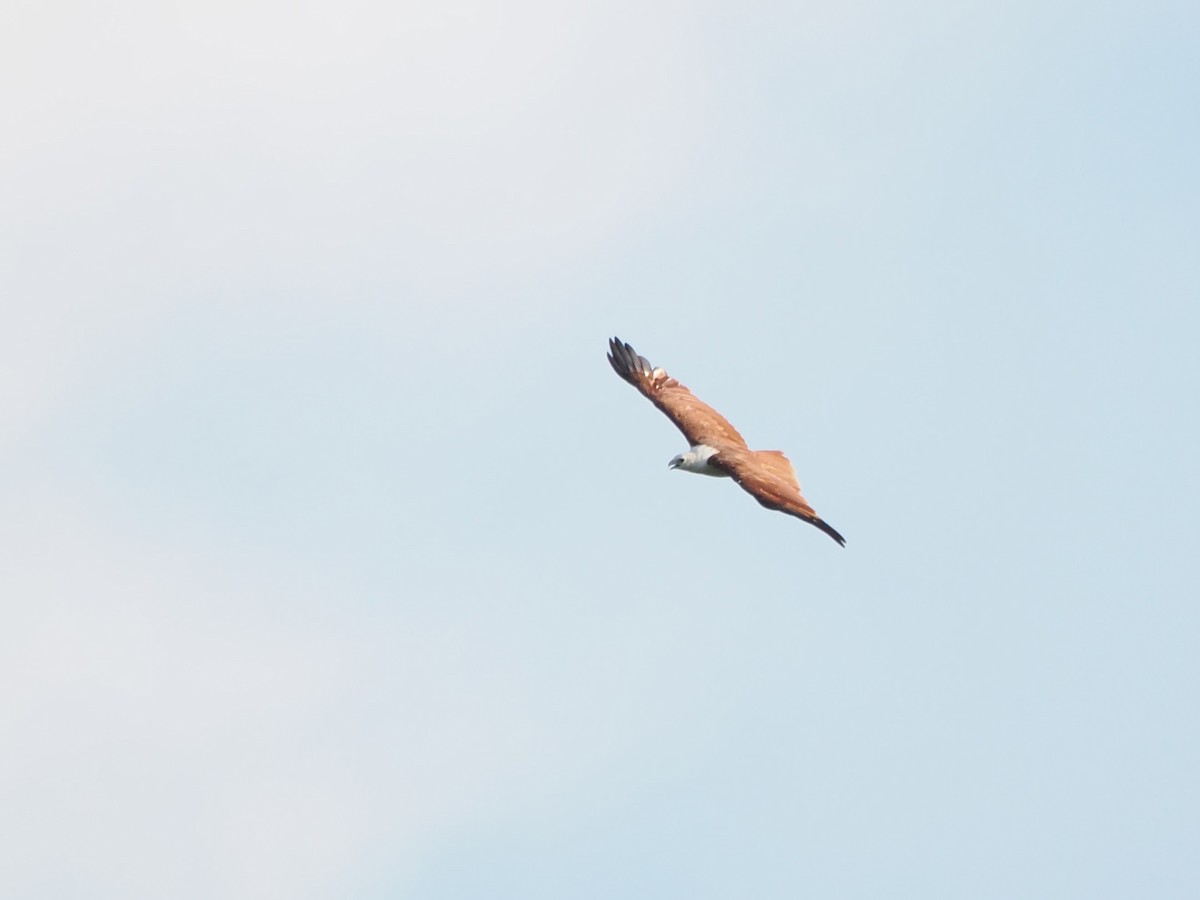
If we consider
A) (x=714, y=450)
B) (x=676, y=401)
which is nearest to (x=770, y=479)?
(x=714, y=450)

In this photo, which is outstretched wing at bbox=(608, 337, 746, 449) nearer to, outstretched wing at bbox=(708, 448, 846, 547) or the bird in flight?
the bird in flight

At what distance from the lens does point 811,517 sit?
38.0 meters

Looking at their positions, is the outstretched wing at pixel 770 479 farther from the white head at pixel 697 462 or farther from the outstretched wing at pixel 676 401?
the outstretched wing at pixel 676 401

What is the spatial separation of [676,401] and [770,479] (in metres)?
7.94

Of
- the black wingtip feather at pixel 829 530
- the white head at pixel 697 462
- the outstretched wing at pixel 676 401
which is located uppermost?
the outstretched wing at pixel 676 401

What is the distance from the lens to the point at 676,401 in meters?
49.2

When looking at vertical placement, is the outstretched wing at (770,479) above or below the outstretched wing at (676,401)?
below

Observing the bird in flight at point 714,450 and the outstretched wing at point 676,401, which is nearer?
the bird in flight at point 714,450

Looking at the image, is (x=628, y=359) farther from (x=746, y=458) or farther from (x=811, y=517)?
(x=811, y=517)

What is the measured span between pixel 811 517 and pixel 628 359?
44.6 feet

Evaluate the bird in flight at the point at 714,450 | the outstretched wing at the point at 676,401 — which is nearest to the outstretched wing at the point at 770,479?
the bird in flight at the point at 714,450

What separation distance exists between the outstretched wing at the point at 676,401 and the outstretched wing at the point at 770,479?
71.9 inches

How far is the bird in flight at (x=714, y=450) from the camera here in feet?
130

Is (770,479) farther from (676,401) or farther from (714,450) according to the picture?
(676,401)
